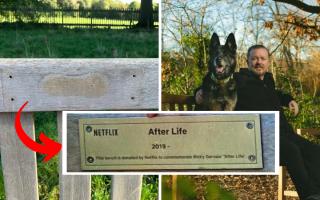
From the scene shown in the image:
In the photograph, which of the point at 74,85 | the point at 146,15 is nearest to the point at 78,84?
the point at 74,85

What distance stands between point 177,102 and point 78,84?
13.5 inches

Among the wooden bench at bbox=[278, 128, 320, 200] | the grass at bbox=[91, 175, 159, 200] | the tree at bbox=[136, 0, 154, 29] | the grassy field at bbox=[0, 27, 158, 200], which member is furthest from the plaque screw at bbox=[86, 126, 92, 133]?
the tree at bbox=[136, 0, 154, 29]

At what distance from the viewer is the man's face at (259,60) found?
1501 millimetres

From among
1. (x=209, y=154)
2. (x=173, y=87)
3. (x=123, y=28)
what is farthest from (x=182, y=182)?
(x=123, y=28)

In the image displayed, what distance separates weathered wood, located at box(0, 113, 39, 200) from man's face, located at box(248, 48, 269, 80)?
2.30 ft

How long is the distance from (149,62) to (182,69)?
243 mm

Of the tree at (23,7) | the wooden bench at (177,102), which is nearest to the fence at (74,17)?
the tree at (23,7)

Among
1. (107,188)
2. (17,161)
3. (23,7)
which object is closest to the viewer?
(17,161)

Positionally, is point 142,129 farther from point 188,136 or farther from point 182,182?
point 182,182

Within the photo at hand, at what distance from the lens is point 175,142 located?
4.99 feet

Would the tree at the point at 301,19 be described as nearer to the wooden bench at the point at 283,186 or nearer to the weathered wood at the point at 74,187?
the wooden bench at the point at 283,186

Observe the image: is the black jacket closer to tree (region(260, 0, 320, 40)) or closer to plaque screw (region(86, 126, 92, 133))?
tree (region(260, 0, 320, 40))

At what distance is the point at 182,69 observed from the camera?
1540 mm

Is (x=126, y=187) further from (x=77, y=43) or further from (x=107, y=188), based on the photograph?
(x=77, y=43)
